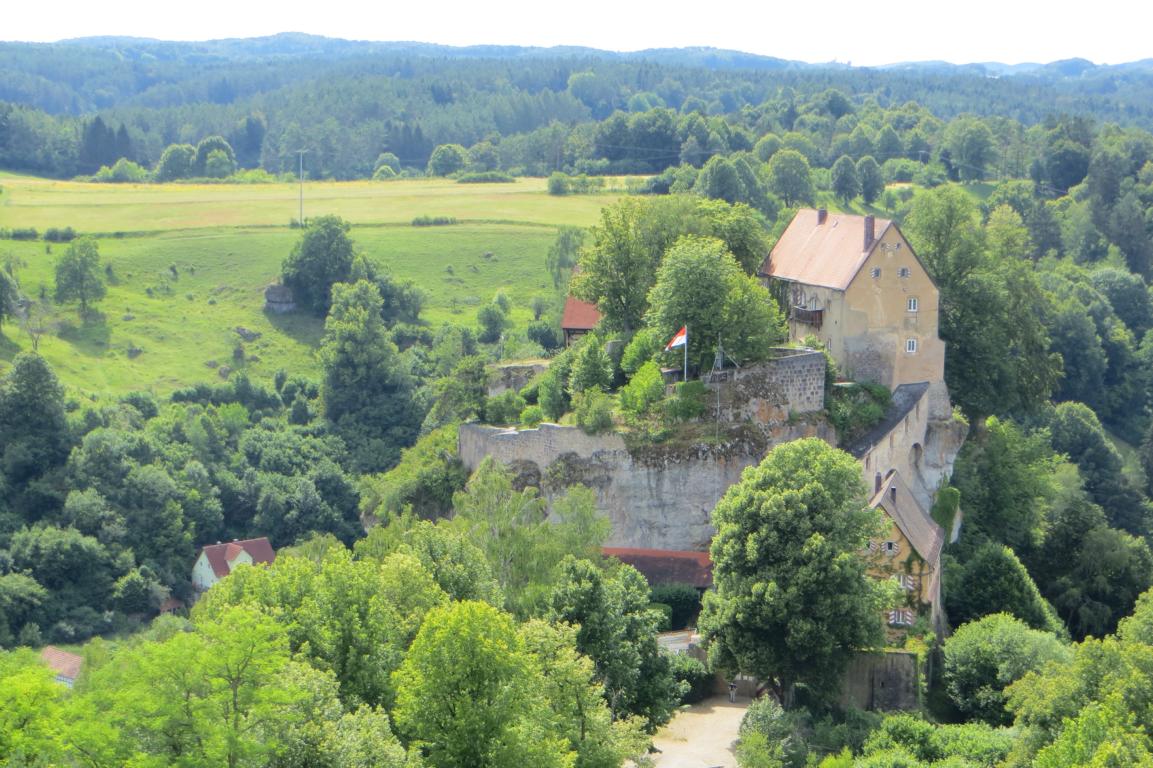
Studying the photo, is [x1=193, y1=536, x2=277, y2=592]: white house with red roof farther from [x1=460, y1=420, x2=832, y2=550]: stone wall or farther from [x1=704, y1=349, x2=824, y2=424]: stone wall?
[x1=704, y1=349, x2=824, y2=424]: stone wall

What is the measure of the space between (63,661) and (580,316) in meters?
25.5

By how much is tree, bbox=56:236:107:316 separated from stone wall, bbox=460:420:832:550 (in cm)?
5795

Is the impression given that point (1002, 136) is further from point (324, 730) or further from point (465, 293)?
point (324, 730)

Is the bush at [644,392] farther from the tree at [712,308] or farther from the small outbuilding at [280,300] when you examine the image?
the small outbuilding at [280,300]

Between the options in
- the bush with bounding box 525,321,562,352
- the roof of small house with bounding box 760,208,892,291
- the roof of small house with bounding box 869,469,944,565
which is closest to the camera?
the roof of small house with bounding box 869,469,944,565

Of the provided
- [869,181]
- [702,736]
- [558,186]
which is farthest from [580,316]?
[869,181]

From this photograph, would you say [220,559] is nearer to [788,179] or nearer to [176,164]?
[788,179]

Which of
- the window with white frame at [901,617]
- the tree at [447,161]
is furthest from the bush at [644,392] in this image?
the tree at [447,161]

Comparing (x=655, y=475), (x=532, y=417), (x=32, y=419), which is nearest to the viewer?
(x=655, y=475)

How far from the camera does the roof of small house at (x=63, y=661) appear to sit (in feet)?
212

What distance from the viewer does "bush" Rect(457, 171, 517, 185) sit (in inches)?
6017

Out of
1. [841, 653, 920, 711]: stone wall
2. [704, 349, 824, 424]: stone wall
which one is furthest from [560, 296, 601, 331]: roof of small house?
[841, 653, 920, 711]: stone wall

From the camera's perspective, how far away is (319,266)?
110 metres

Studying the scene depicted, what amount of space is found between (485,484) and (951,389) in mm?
21835
